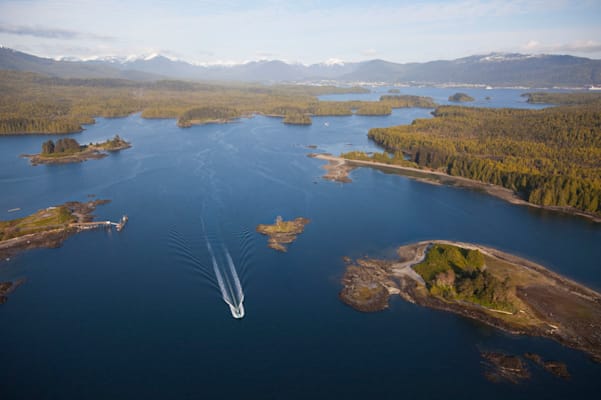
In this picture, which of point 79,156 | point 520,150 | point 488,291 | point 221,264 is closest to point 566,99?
point 520,150

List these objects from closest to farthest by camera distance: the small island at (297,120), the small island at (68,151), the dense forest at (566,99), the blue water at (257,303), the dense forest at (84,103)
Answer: the blue water at (257,303) < the small island at (68,151) < the dense forest at (84,103) < the small island at (297,120) < the dense forest at (566,99)

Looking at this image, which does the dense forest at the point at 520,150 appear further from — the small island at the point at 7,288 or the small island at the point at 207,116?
the small island at the point at 7,288

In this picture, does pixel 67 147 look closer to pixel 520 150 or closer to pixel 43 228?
pixel 43 228

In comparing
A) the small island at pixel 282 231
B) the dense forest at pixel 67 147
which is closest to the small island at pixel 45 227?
the small island at pixel 282 231

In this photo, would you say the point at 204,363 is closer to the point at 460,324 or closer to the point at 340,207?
the point at 460,324

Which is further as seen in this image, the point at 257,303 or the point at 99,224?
the point at 99,224

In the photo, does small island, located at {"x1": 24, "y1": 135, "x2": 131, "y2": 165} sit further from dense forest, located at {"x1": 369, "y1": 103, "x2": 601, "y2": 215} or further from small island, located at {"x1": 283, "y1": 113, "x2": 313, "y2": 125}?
dense forest, located at {"x1": 369, "y1": 103, "x2": 601, "y2": 215}
